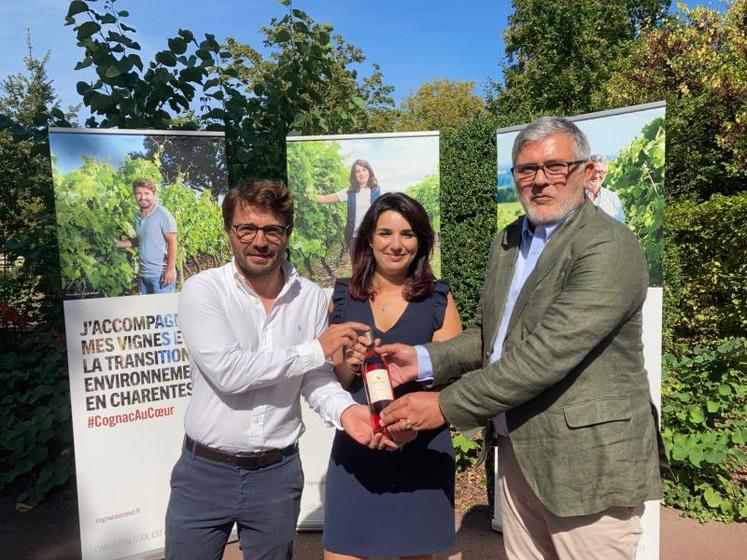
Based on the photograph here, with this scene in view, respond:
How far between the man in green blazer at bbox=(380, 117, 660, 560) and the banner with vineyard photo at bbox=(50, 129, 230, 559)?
2.17 meters

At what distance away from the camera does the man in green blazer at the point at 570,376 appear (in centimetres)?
170

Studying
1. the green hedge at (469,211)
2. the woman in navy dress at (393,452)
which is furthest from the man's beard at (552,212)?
the green hedge at (469,211)

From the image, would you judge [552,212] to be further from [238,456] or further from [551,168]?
[238,456]

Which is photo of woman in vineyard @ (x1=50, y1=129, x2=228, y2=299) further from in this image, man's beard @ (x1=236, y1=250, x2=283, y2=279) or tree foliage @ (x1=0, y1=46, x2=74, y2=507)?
man's beard @ (x1=236, y1=250, x2=283, y2=279)

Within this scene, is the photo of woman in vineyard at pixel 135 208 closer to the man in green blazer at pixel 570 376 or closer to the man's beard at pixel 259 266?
the man's beard at pixel 259 266

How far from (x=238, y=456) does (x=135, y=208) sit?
2.16 meters

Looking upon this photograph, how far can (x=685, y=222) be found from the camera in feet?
23.5

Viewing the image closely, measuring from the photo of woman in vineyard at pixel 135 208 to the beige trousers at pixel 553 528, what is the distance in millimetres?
2519

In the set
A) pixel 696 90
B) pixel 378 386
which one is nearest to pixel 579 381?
pixel 378 386

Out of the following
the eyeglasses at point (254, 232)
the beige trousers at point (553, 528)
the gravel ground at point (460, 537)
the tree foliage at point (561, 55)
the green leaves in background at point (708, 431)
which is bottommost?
the gravel ground at point (460, 537)

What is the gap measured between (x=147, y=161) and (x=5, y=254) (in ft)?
6.30

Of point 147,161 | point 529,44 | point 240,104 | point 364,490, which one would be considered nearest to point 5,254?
point 147,161

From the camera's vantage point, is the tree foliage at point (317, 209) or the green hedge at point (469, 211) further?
the green hedge at point (469, 211)

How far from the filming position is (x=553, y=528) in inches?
76.2
